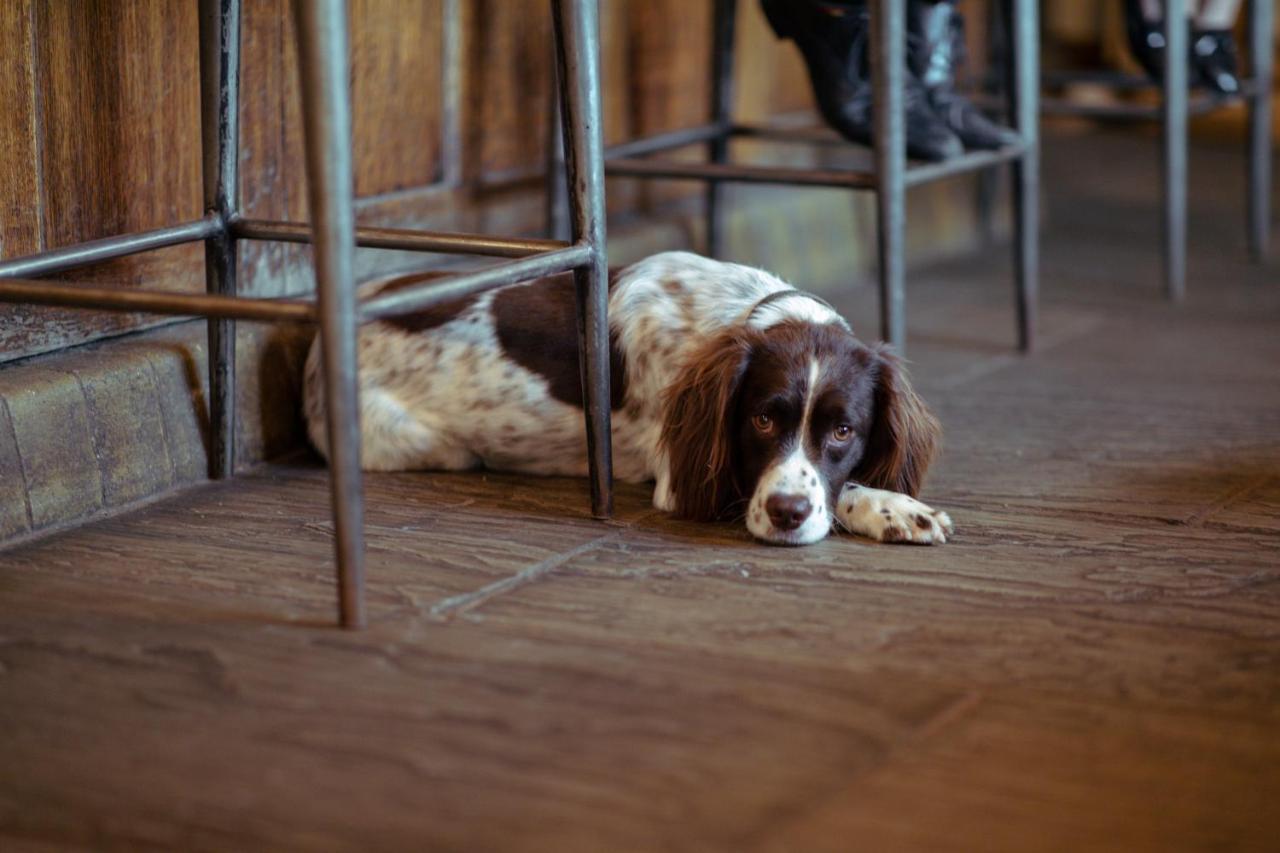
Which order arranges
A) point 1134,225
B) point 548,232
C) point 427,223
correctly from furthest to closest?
point 1134,225 < point 548,232 < point 427,223

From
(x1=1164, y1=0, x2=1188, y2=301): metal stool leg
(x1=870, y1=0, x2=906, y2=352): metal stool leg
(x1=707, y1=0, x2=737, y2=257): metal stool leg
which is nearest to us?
(x1=870, y1=0, x2=906, y2=352): metal stool leg

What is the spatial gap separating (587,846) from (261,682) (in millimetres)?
487

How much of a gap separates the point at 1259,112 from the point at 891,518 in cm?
279

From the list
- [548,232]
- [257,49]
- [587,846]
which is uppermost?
[257,49]

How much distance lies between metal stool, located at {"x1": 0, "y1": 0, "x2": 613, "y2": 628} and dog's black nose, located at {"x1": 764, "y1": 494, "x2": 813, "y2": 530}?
0.25m

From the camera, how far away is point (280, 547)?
213cm

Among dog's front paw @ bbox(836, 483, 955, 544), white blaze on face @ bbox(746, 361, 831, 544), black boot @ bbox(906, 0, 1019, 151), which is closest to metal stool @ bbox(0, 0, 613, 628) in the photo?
white blaze on face @ bbox(746, 361, 831, 544)

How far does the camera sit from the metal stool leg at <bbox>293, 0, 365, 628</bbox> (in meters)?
1.67

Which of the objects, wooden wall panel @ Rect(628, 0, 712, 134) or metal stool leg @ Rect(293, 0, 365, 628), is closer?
metal stool leg @ Rect(293, 0, 365, 628)

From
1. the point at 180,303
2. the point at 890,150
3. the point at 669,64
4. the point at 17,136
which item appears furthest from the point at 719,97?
the point at 180,303

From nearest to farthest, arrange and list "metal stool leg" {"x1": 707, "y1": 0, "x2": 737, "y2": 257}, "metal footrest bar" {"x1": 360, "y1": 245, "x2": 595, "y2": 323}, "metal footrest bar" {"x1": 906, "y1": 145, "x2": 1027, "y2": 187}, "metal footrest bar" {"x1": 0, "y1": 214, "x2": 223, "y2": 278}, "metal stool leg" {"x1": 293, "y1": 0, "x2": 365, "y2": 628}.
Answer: "metal stool leg" {"x1": 293, "y1": 0, "x2": 365, "y2": 628}, "metal footrest bar" {"x1": 360, "y1": 245, "x2": 595, "y2": 323}, "metal footrest bar" {"x1": 0, "y1": 214, "x2": 223, "y2": 278}, "metal footrest bar" {"x1": 906, "y1": 145, "x2": 1027, "y2": 187}, "metal stool leg" {"x1": 707, "y1": 0, "x2": 737, "y2": 257}

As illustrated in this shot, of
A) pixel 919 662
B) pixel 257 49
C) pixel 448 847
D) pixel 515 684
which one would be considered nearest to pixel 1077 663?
pixel 919 662

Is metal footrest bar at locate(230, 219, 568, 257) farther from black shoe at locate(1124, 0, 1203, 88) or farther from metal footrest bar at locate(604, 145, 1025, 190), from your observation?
black shoe at locate(1124, 0, 1203, 88)

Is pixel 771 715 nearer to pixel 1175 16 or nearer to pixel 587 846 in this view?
pixel 587 846
